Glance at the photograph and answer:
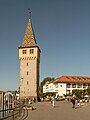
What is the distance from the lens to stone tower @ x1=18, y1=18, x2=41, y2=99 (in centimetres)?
9306

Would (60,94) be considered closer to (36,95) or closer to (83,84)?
(83,84)

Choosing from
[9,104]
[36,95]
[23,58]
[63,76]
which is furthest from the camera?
[63,76]

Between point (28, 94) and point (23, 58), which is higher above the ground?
point (23, 58)

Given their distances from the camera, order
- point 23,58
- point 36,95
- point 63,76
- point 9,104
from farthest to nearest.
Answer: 1. point 63,76
2. point 23,58
3. point 36,95
4. point 9,104

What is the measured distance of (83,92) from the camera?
99688 mm

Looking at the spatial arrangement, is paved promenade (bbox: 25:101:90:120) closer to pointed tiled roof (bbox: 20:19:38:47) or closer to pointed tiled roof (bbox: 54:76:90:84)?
pointed tiled roof (bbox: 20:19:38:47)

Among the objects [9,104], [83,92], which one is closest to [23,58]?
[83,92]

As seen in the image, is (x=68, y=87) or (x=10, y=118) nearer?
(x=10, y=118)

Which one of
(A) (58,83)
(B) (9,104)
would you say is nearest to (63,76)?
(A) (58,83)

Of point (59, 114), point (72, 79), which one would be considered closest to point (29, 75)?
point (72, 79)

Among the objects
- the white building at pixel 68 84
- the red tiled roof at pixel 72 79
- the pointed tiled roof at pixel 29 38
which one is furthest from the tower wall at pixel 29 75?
the red tiled roof at pixel 72 79

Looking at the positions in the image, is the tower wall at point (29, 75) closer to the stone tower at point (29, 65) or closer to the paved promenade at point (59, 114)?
the stone tower at point (29, 65)

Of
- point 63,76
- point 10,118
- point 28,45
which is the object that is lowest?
point 10,118

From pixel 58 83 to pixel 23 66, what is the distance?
23441 millimetres
